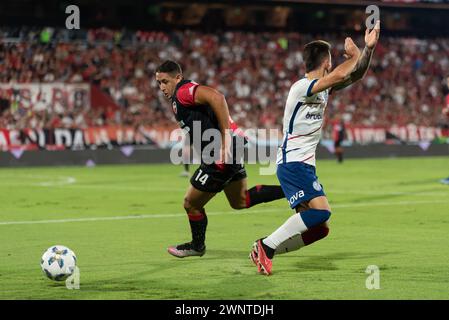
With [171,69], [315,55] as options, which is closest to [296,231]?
[315,55]

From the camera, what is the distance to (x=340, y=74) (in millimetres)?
8508

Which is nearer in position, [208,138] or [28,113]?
[208,138]

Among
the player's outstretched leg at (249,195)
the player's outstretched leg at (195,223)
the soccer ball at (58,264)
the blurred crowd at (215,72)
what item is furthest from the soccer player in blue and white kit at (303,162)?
the blurred crowd at (215,72)

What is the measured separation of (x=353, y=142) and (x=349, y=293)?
33.5 meters

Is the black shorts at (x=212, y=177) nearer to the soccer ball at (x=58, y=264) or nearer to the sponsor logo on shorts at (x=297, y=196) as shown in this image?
the sponsor logo on shorts at (x=297, y=196)

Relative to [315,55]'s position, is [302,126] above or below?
below

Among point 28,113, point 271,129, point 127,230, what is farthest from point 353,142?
point 127,230

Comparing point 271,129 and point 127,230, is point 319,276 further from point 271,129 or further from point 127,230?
point 271,129

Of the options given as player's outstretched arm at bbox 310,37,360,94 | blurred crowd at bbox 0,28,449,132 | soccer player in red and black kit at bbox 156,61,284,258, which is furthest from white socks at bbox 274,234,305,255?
blurred crowd at bbox 0,28,449,132

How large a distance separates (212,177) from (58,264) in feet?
7.59

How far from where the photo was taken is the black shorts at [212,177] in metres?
10.3

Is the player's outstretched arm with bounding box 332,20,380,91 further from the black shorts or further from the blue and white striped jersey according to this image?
the black shorts

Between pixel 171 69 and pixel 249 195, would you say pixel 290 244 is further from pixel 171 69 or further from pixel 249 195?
pixel 171 69

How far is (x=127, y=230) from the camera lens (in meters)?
13.5
